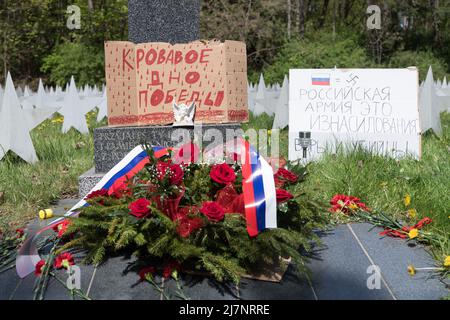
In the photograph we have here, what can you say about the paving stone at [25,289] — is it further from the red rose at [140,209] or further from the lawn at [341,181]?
the lawn at [341,181]

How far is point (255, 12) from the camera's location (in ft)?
69.4

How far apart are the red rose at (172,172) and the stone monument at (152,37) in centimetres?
161

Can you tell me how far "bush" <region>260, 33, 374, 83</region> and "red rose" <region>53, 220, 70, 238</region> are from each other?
1487cm

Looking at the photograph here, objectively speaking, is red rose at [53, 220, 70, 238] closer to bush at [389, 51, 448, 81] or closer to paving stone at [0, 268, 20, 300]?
paving stone at [0, 268, 20, 300]

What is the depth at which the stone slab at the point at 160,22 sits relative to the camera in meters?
4.90

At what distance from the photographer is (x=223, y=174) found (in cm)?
293

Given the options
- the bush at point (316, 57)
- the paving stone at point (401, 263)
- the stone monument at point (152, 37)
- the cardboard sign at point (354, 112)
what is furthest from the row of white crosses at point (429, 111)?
the bush at point (316, 57)

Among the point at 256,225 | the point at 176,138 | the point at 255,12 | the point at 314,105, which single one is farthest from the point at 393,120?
the point at 255,12

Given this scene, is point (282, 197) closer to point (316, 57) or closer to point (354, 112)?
point (354, 112)

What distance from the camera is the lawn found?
3.66 metres

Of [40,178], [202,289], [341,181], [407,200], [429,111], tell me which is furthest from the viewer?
[429,111]

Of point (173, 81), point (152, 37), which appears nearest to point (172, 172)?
point (173, 81)

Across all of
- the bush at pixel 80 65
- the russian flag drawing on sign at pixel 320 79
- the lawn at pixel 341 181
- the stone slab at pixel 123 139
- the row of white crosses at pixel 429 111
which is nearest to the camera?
the lawn at pixel 341 181

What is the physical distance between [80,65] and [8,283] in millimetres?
18075
